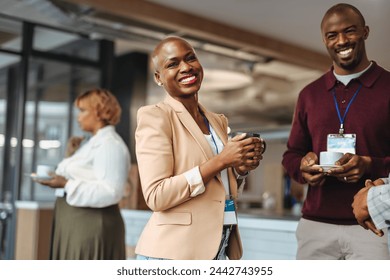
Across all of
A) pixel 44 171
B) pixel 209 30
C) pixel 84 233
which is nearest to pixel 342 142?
pixel 84 233

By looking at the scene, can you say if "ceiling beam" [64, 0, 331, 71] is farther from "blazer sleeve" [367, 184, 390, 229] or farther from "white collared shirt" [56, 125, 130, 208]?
"blazer sleeve" [367, 184, 390, 229]

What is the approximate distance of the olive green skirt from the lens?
7.46 ft

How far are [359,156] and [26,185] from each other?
360 centimetres

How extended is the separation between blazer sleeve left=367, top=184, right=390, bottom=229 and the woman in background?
1214mm

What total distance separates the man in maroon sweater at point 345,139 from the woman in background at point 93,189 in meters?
0.92

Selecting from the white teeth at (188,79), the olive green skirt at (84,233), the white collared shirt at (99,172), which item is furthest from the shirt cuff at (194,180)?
the olive green skirt at (84,233)

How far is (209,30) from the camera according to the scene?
4164 millimetres

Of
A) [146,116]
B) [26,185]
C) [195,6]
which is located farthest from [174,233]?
[26,185]

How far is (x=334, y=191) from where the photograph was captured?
1.53m

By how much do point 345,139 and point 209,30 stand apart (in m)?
2.85

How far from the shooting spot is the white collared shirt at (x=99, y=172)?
7.23ft

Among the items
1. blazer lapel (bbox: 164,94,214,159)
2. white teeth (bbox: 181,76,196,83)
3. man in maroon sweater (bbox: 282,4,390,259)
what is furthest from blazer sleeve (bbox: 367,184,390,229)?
white teeth (bbox: 181,76,196,83)

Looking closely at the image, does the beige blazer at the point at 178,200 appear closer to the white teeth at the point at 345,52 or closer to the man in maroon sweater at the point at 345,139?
the man in maroon sweater at the point at 345,139
